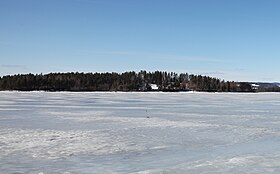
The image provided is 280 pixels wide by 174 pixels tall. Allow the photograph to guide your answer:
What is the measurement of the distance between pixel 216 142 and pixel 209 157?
65.5 inches

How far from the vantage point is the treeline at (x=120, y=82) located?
2953 inches

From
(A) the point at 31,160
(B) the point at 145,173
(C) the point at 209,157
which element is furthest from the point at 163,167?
(A) the point at 31,160

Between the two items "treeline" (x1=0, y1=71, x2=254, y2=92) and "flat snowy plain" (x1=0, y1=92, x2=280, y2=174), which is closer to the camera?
"flat snowy plain" (x1=0, y1=92, x2=280, y2=174)

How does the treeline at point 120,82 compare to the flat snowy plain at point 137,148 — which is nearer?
the flat snowy plain at point 137,148

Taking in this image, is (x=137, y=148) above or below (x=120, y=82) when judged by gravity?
below

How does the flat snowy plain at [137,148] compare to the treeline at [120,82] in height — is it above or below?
below

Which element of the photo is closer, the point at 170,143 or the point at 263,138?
the point at 170,143

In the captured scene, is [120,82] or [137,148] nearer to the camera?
[137,148]

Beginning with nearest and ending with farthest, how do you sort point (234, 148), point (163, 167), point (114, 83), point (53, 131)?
point (163, 167), point (234, 148), point (53, 131), point (114, 83)

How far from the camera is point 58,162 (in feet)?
18.4

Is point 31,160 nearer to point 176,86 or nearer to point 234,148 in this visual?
point 234,148

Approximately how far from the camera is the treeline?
75000mm

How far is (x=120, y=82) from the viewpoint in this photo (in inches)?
3526

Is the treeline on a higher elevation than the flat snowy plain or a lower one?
higher
